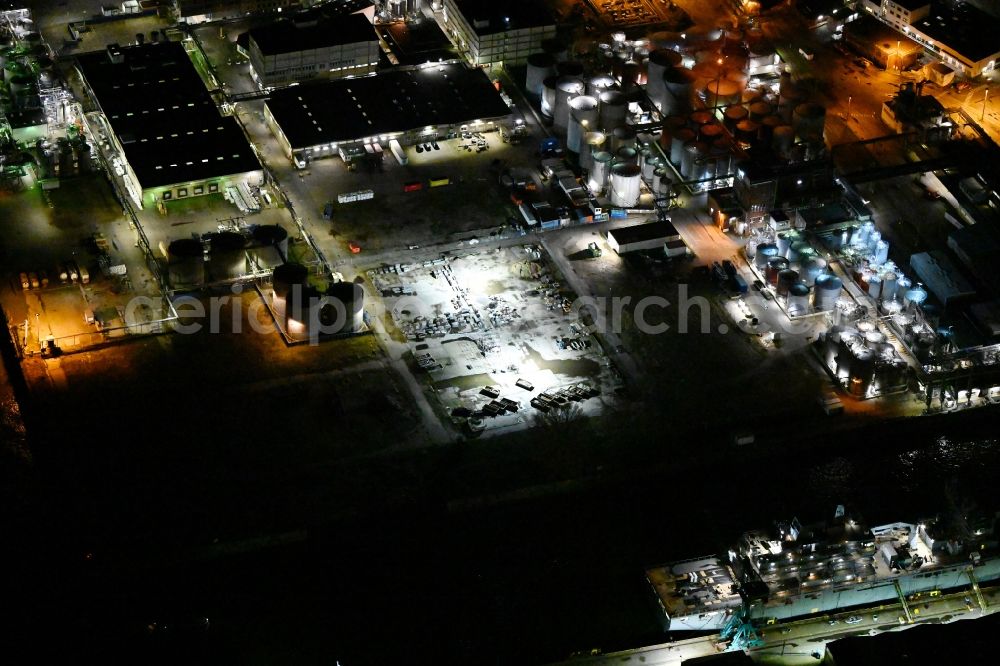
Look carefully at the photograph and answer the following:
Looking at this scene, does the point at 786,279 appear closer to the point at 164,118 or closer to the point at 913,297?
the point at 913,297

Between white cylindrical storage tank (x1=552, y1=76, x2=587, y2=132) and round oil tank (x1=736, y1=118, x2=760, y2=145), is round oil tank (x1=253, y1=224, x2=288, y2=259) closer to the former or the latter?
white cylindrical storage tank (x1=552, y1=76, x2=587, y2=132)

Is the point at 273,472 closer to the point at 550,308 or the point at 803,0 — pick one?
the point at 550,308

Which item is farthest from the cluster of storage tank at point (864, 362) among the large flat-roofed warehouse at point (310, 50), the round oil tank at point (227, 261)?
the large flat-roofed warehouse at point (310, 50)

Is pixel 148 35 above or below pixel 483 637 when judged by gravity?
above

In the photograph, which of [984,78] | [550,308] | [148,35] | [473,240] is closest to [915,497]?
[550,308]

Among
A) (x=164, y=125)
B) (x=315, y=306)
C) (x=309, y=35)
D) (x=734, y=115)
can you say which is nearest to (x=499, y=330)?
(x=315, y=306)
